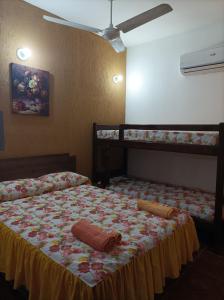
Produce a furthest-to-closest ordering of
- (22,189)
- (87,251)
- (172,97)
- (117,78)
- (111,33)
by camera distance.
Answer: (117,78) < (172,97) < (22,189) < (111,33) < (87,251)

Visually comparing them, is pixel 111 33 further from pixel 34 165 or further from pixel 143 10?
pixel 34 165

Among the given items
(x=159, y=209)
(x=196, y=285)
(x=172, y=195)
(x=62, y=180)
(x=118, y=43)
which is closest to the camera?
(x=196, y=285)

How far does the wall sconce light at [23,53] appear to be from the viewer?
2.76m

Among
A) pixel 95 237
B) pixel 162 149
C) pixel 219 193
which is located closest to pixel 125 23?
pixel 162 149

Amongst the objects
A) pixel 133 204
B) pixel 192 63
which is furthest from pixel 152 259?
pixel 192 63

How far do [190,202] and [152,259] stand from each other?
1.41m

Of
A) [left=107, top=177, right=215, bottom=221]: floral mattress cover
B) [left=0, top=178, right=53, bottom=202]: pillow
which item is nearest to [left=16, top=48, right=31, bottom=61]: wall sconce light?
[left=0, top=178, right=53, bottom=202]: pillow

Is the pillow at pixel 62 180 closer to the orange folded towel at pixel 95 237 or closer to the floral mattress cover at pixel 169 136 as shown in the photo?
the floral mattress cover at pixel 169 136

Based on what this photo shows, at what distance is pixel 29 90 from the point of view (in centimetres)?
288

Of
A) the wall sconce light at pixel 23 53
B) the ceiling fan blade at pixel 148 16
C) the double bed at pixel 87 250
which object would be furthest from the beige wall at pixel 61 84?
the ceiling fan blade at pixel 148 16

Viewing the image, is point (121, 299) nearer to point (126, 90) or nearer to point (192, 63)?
point (192, 63)

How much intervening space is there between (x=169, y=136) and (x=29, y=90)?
1.89m

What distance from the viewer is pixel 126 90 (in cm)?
427

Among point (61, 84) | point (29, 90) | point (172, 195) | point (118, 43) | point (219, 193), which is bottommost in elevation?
point (172, 195)
